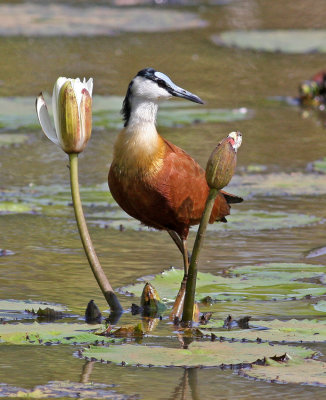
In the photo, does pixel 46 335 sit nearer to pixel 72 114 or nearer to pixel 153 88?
pixel 72 114

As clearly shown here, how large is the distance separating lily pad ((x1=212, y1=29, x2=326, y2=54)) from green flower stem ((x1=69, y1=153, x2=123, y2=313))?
32.1 feet

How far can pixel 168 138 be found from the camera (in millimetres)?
9234

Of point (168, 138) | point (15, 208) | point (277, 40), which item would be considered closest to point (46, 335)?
point (15, 208)

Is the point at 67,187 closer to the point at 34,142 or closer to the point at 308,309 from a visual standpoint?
the point at 34,142

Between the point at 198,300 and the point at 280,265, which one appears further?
the point at 280,265

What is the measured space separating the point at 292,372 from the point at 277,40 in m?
11.7

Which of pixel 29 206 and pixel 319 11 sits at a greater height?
pixel 319 11

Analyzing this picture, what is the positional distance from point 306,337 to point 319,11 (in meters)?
15.8

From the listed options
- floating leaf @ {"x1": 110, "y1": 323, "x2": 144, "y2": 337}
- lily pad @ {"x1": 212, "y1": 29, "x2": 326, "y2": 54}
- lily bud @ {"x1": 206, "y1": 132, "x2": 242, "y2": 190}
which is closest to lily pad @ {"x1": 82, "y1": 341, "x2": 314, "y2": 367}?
floating leaf @ {"x1": 110, "y1": 323, "x2": 144, "y2": 337}

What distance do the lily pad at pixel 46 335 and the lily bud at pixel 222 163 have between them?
72 centimetres

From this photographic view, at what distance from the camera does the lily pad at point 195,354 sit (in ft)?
11.8

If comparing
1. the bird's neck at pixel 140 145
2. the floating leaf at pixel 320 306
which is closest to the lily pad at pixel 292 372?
the floating leaf at pixel 320 306

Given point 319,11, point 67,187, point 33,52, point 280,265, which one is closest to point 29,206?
point 67,187

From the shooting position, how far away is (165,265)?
5516mm
